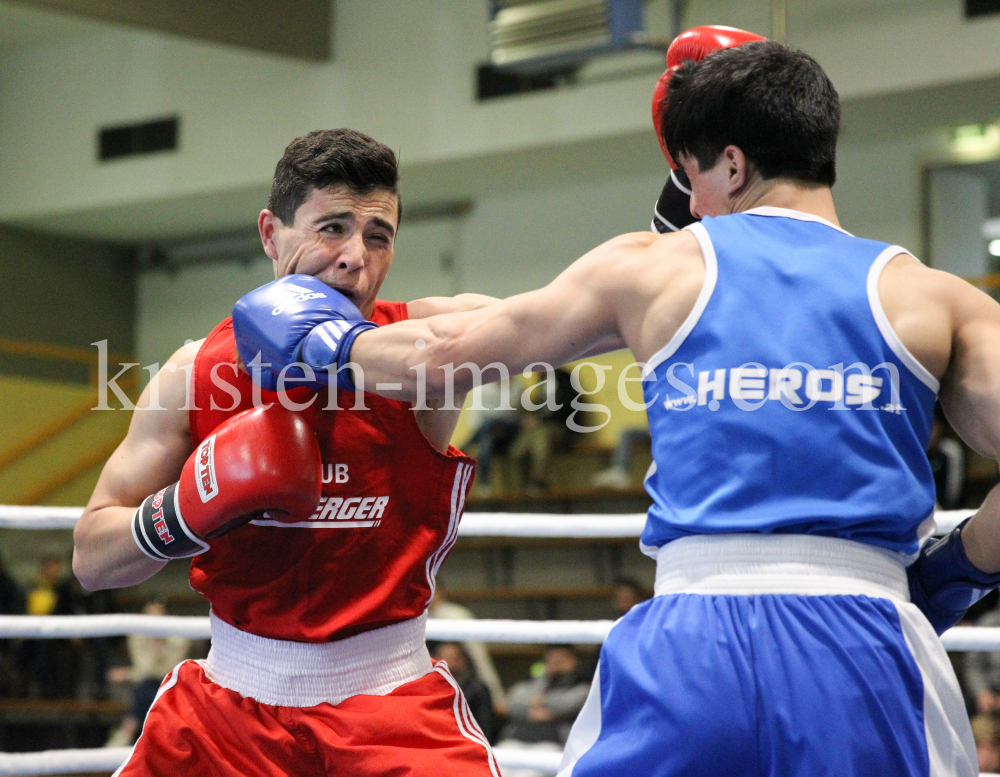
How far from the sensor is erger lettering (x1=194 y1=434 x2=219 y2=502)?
1929 mm

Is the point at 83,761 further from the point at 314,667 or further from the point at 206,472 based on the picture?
the point at 206,472

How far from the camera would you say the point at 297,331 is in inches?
75.5

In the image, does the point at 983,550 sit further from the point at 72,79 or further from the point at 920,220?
the point at 72,79

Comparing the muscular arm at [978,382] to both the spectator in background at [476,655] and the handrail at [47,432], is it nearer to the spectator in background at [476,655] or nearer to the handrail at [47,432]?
the spectator in background at [476,655]

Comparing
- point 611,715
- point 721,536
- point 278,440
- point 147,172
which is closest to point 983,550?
point 721,536

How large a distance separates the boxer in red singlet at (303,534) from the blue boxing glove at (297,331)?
0.09 m

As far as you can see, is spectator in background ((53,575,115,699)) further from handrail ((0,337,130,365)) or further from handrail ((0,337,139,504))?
handrail ((0,337,130,365))

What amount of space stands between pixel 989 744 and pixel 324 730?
3.37 meters

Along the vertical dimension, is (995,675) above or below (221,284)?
below

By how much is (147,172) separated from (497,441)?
4382 mm

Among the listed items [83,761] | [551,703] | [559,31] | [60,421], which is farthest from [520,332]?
[60,421]

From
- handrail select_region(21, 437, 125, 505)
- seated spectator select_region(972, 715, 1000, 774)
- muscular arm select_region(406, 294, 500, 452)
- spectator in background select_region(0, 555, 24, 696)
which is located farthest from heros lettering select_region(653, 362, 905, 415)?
handrail select_region(21, 437, 125, 505)

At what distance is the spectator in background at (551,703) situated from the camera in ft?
18.4

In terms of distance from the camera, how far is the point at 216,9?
905cm
